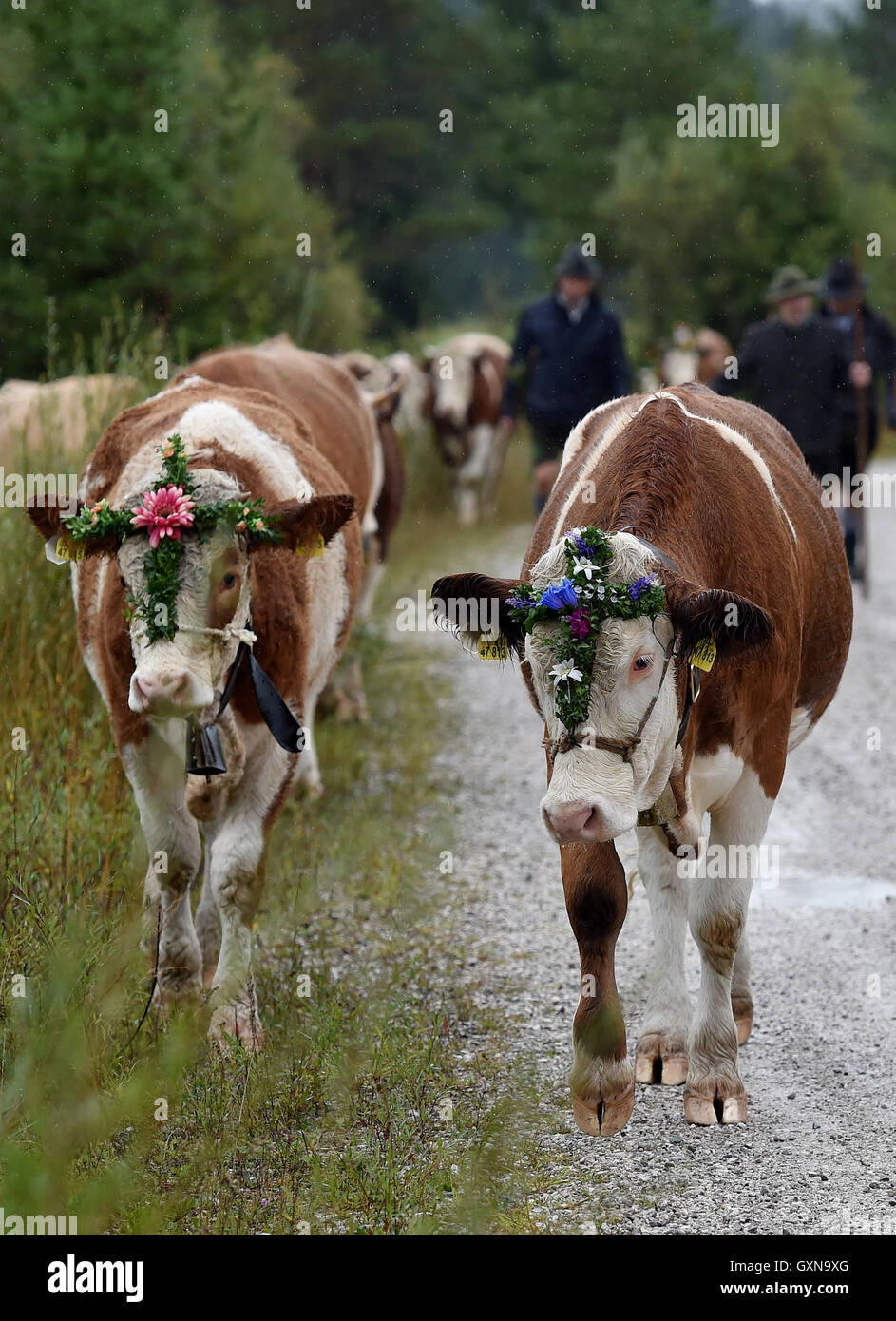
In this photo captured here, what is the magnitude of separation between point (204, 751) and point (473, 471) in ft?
43.3

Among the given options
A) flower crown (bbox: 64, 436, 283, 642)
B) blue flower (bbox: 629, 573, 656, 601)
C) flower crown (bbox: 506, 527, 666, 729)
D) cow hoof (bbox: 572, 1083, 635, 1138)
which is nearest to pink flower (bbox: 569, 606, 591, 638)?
flower crown (bbox: 506, 527, 666, 729)

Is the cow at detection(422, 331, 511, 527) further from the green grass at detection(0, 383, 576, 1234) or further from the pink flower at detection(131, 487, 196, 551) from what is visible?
the pink flower at detection(131, 487, 196, 551)

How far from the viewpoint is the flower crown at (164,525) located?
461cm

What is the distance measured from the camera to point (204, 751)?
482 cm

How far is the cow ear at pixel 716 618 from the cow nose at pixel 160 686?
1478 millimetres

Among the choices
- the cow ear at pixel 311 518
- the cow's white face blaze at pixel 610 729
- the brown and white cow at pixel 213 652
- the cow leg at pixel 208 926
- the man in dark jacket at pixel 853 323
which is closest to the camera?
the cow's white face blaze at pixel 610 729

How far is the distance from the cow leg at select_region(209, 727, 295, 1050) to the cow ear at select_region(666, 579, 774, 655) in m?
1.90

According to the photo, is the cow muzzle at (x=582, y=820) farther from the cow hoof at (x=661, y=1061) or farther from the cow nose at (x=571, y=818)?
Result: the cow hoof at (x=661, y=1061)

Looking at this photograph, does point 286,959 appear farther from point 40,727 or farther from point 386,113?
point 386,113

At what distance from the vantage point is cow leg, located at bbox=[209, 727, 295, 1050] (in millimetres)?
5012

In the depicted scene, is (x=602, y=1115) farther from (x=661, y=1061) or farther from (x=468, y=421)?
(x=468, y=421)

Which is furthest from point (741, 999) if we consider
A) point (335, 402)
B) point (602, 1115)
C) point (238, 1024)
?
point (335, 402)

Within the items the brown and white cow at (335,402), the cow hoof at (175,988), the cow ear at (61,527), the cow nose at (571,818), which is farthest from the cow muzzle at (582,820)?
the brown and white cow at (335,402)
